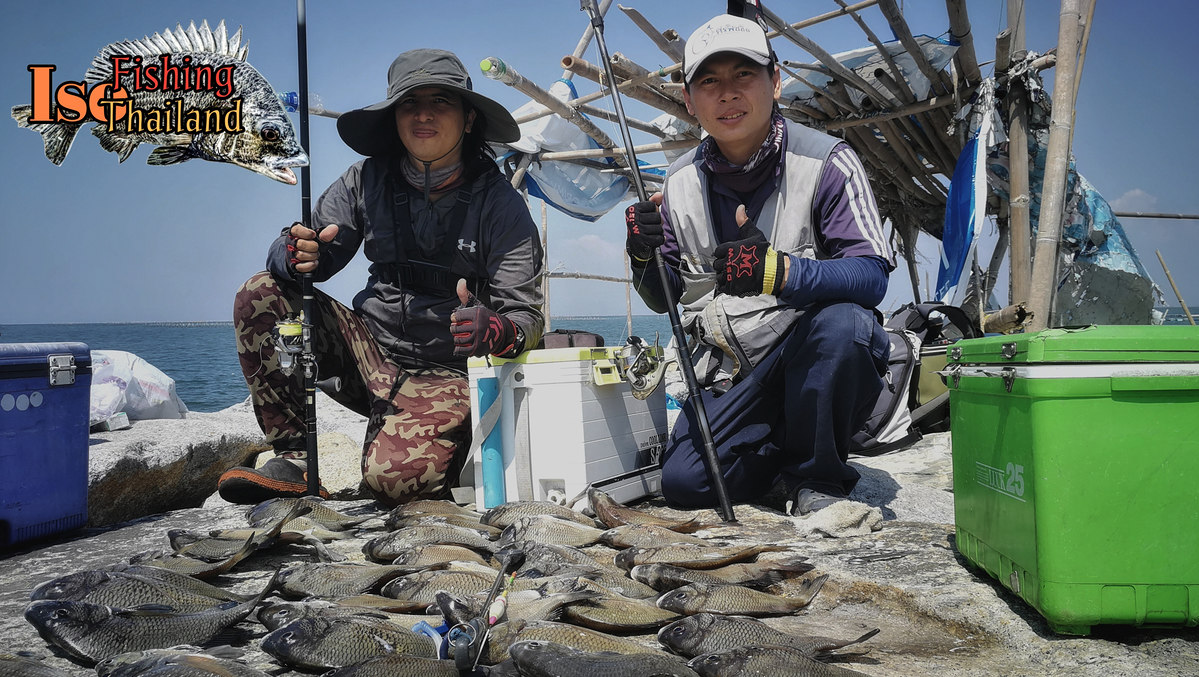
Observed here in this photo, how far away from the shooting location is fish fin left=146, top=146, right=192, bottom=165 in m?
4.10

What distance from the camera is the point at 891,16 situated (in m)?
5.09

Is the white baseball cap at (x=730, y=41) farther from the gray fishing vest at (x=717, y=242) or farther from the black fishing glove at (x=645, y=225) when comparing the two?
the black fishing glove at (x=645, y=225)

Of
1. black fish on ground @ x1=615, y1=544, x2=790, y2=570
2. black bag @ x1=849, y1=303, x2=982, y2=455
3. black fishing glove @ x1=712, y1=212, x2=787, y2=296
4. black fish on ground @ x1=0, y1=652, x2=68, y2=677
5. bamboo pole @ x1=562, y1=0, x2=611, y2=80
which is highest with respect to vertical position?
bamboo pole @ x1=562, y1=0, x2=611, y2=80

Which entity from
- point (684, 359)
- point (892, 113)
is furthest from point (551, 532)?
point (892, 113)

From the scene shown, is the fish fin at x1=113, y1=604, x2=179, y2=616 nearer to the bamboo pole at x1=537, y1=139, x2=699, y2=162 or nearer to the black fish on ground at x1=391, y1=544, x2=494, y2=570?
the black fish on ground at x1=391, y1=544, x2=494, y2=570

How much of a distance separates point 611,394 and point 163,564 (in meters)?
1.76

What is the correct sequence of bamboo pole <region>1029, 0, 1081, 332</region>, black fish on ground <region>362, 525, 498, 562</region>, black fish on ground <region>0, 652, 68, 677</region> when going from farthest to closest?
bamboo pole <region>1029, 0, 1081, 332</region>
black fish on ground <region>362, 525, 498, 562</region>
black fish on ground <region>0, 652, 68, 677</region>

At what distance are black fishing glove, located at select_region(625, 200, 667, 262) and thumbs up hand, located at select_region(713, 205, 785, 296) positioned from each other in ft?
1.59

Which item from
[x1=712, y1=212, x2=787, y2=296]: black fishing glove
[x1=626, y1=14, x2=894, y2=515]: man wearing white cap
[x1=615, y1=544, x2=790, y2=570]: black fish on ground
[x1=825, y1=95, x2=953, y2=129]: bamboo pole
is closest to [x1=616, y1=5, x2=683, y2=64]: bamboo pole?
[x1=825, y1=95, x2=953, y2=129]: bamboo pole

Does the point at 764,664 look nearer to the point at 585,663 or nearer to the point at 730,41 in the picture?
the point at 585,663

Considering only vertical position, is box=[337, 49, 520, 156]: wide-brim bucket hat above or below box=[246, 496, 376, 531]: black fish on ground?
above

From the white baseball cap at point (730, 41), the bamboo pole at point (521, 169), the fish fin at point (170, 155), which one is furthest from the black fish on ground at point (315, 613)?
the bamboo pole at point (521, 169)

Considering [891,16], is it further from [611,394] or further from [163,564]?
[163,564]

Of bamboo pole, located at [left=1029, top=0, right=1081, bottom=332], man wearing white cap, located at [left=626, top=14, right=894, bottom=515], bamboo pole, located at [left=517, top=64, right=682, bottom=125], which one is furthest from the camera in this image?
bamboo pole, located at [left=517, top=64, right=682, bottom=125]
